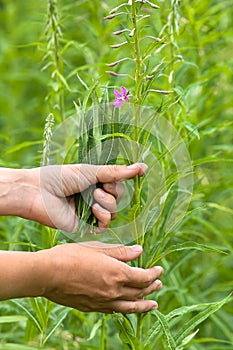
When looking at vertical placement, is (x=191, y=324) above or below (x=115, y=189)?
below

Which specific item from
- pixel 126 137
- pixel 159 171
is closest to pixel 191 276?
pixel 159 171

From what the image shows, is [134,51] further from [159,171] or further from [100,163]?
[159,171]

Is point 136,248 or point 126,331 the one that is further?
point 126,331

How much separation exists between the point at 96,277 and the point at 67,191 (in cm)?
29

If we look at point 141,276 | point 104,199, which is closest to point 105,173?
point 104,199

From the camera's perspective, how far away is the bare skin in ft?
6.93

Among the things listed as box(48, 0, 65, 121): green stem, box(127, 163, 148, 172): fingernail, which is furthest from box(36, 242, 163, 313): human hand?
box(48, 0, 65, 121): green stem

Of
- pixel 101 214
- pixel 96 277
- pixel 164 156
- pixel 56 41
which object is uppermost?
pixel 56 41

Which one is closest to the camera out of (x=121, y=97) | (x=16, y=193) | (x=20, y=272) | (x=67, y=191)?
(x=20, y=272)

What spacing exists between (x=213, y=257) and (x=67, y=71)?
3.97ft

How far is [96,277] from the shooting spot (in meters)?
2.16

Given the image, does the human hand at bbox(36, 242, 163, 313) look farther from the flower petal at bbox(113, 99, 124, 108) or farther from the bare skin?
the flower petal at bbox(113, 99, 124, 108)

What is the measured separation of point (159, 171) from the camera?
2.76 meters

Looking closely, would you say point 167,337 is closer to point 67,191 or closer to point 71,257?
point 71,257
